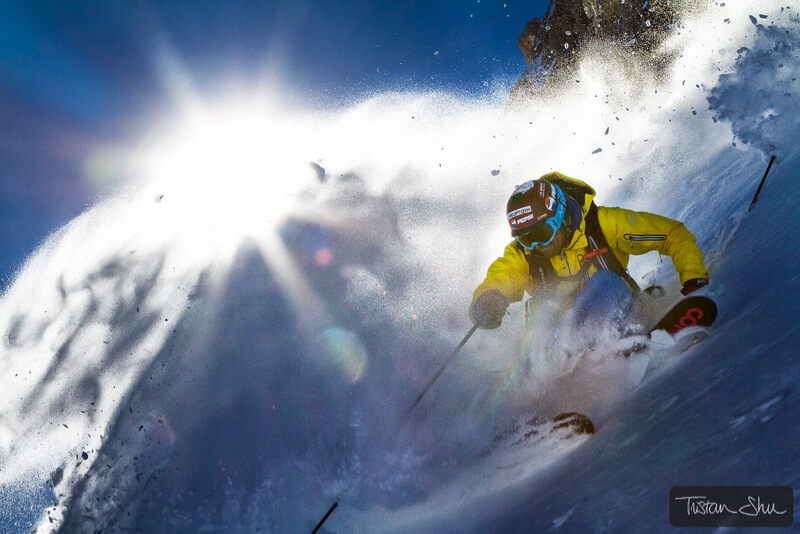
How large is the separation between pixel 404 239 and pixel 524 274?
501cm

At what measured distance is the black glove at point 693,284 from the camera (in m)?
4.42

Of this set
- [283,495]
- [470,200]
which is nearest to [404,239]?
[470,200]

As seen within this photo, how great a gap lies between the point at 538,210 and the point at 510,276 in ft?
3.06

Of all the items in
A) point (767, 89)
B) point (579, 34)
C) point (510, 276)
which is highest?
point (579, 34)

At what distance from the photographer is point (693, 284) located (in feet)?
14.6

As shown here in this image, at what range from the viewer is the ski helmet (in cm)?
484

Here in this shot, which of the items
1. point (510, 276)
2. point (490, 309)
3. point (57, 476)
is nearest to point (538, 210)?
point (510, 276)

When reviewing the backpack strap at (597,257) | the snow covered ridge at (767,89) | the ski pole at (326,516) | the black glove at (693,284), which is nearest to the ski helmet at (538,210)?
the backpack strap at (597,257)

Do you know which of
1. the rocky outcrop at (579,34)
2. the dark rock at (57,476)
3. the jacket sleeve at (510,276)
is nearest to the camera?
the jacket sleeve at (510,276)

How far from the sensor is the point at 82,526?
647cm
